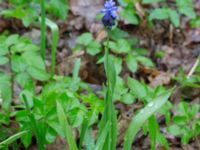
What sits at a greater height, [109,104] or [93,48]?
[109,104]

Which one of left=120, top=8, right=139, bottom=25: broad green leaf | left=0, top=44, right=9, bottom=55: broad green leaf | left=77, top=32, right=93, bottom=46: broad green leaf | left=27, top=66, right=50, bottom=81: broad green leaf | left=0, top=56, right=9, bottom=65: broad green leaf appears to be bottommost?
left=77, top=32, right=93, bottom=46: broad green leaf

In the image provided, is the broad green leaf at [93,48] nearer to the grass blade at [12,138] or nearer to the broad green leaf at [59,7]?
the broad green leaf at [59,7]

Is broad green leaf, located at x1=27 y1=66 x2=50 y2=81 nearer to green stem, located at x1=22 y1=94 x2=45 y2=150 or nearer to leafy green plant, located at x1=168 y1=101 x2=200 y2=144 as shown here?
green stem, located at x1=22 y1=94 x2=45 y2=150

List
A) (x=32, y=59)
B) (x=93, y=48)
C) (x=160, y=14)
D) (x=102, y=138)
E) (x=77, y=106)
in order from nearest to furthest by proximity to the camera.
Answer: (x=102, y=138)
(x=77, y=106)
(x=32, y=59)
(x=93, y=48)
(x=160, y=14)

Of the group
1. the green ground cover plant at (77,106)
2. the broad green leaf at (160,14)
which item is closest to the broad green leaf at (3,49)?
the green ground cover plant at (77,106)

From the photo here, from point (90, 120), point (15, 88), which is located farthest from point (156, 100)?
point (15, 88)

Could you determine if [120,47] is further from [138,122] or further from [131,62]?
[138,122]

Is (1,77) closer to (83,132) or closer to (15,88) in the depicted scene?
(83,132)

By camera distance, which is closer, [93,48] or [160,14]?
[93,48]

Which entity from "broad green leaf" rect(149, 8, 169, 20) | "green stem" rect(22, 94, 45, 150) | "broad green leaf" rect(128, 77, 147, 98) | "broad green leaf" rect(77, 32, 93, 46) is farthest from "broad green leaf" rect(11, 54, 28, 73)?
"broad green leaf" rect(149, 8, 169, 20)

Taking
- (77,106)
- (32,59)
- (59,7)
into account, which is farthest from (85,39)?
(77,106)

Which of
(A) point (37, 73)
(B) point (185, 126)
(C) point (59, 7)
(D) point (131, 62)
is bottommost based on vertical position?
(B) point (185, 126)
